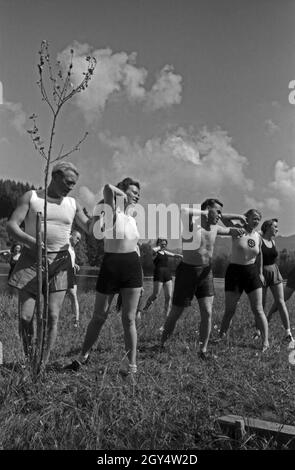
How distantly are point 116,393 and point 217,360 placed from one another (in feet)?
5.97

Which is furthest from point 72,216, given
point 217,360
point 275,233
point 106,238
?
point 275,233

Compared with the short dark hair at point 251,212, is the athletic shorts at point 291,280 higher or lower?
lower

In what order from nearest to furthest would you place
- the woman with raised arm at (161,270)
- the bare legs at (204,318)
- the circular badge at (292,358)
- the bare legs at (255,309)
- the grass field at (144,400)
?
1. the grass field at (144,400)
2. the circular badge at (292,358)
3. the bare legs at (204,318)
4. the bare legs at (255,309)
5. the woman with raised arm at (161,270)

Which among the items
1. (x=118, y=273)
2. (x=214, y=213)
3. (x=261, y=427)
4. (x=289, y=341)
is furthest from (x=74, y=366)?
(x=289, y=341)

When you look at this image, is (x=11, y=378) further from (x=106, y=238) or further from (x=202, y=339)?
(x=202, y=339)

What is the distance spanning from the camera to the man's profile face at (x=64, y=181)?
3961 millimetres

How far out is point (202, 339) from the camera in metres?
5.28

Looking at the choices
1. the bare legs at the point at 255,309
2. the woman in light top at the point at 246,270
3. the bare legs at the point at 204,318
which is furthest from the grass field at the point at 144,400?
the woman in light top at the point at 246,270

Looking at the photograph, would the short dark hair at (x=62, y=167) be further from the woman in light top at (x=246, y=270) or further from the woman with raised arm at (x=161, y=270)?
the woman with raised arm at (x=161, y=270)

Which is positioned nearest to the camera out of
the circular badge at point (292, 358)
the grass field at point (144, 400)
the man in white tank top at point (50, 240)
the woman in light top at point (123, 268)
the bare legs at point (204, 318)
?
the grass field at point (144, 400)

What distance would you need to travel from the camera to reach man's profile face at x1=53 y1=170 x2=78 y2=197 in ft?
13.0

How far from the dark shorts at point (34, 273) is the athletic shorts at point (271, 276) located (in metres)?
3.38

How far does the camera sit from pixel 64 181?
3.98 metres

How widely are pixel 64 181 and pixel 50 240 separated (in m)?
0.48
